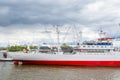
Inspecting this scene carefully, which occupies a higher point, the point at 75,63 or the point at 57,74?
the point at 75,63

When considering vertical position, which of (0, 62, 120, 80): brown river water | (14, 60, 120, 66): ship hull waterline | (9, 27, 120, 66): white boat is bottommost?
(0, 62, 120, 80): brown river water

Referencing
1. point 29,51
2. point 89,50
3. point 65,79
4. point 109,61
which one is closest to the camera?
point 65,79

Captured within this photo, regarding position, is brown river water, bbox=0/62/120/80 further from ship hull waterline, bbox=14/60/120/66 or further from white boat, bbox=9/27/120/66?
white boat, bbox=9/27/120/66

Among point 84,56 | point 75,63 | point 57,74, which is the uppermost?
point 84,56

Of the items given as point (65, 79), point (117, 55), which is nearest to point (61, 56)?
point (117, 55)

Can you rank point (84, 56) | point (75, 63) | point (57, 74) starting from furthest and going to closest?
point (84, 56)
point (75, 63)
point (57, 74)

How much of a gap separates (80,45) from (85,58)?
19.4ft

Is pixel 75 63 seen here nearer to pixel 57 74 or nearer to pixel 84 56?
pixel 84 56

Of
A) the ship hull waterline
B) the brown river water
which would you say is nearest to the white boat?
the ship hull waterline

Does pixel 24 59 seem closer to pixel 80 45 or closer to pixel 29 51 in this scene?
pixel 29 51

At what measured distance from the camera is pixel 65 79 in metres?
38.0

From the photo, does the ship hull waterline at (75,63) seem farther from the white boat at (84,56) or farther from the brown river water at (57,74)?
the brown river water at (57,74)

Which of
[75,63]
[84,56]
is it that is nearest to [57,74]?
[75,63]

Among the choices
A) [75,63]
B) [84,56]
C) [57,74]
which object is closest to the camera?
[57,74]
